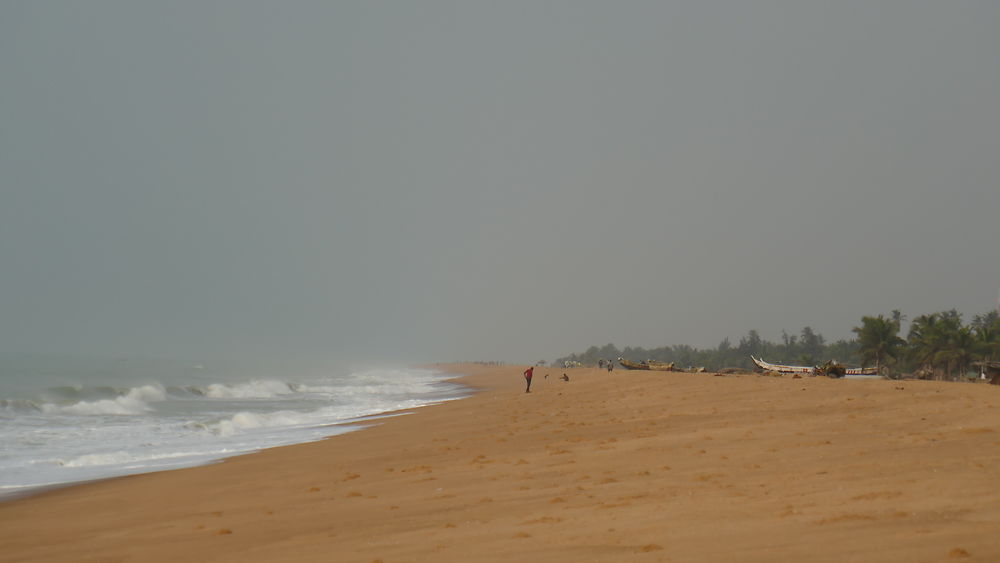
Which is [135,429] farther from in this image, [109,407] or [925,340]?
[925,340]

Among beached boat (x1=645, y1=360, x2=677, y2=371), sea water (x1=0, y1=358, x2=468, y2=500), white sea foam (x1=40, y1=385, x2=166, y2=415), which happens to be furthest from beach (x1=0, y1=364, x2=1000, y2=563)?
beached boat (x1=645, y1=360, x2=677, y2=371)

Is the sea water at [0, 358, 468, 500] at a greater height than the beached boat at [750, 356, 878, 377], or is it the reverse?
the beached boat at [750, 356, 878, 377]

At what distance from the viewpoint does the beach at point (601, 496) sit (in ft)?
20.5

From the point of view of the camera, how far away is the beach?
20.5ft

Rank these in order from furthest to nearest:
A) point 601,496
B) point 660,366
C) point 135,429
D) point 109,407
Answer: point 660,366, point 109,407, point 135,429, point 601,496

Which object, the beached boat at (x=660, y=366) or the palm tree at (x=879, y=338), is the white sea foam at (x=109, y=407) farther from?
the palm tree at (x=879, y=338)

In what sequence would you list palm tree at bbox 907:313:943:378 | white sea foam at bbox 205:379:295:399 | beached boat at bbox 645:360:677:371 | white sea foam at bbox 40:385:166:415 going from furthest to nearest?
palm tree at bbox 907:313:943:378
beached boat at bbox 645:360:677:371
white sea foam at bbox 205:379:295:399
white sea foam at bbox 40:385:166:415

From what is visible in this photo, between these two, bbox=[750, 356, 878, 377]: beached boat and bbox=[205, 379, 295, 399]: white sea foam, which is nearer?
bbox=[750, 356, 878, 377]: beached boat

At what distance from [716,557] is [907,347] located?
69.4m

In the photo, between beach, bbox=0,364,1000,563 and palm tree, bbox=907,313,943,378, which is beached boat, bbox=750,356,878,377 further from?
beach, bbox=0,364,1000,563

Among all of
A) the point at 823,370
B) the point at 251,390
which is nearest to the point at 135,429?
the point at 251,390

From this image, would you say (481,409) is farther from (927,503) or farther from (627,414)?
(927,503)

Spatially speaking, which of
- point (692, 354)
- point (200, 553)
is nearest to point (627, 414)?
point (200, 553)

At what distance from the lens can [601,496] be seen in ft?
29.7
